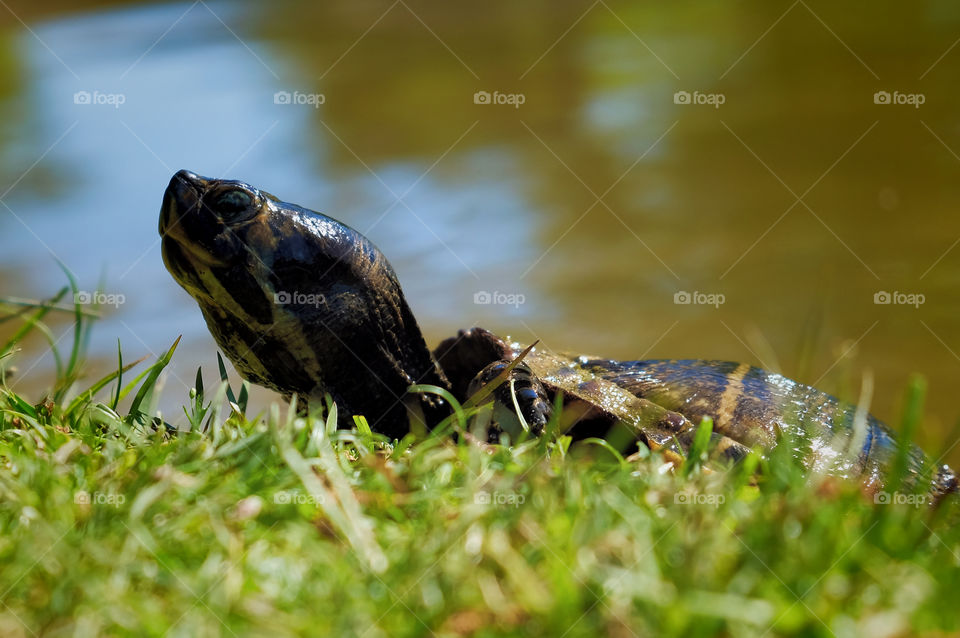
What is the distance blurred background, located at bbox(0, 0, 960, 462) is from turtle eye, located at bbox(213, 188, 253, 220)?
5.31ft

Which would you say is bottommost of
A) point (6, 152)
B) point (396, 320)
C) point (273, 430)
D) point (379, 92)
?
point (273, 430)

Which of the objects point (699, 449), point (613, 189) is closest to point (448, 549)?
point (699, 449)

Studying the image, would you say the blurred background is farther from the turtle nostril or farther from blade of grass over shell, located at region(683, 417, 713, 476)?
the turtle nostril

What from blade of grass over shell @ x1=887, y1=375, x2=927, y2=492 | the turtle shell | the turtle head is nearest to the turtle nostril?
the turtle head

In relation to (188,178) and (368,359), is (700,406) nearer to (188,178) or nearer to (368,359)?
(368,359)

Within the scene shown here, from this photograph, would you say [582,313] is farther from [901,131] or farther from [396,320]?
[901,131]

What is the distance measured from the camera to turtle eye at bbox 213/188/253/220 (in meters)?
2.64

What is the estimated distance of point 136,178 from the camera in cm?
752

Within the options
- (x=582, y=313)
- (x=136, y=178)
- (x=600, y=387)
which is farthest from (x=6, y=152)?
(x=600, y=387)

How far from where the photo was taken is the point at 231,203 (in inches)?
104

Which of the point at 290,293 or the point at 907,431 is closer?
the point at 907,431

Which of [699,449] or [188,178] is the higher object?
[188,178]

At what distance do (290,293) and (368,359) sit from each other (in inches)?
14.4

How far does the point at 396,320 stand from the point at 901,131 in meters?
5.65
